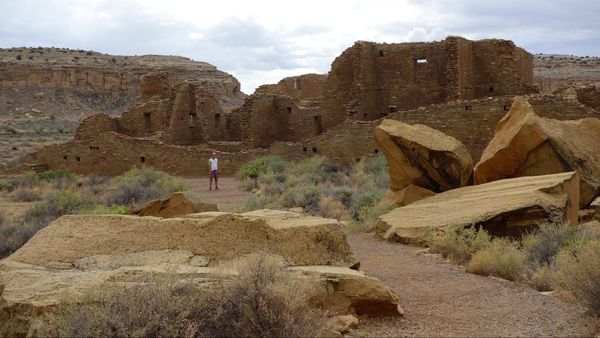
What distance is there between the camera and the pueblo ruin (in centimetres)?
2042

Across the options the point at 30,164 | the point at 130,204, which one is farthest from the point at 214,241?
the point at 30,164

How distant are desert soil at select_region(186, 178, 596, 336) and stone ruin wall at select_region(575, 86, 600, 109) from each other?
12.4 metres

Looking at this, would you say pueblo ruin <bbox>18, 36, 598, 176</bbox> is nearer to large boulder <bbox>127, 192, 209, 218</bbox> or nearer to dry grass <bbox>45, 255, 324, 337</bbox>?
large boulder <bbox>127, 192, 209, 218</bbox>

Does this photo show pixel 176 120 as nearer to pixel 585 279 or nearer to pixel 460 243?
pixel 460 243

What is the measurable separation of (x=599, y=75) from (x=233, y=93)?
39.3 m

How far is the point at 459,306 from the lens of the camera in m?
6.38

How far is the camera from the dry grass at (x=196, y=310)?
430 cm

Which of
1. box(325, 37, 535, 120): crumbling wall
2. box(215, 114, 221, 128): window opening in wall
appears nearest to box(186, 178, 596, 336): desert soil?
box(325, 37, 535, 120): crumbling wall

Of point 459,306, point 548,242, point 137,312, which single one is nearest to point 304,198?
point 548,242

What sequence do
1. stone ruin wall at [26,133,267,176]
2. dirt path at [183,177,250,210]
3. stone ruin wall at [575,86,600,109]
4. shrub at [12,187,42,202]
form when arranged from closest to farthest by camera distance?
dirt path at [183,177,250,210]
stone ruin wall at [575,86,600,109]
shrub at [12,187,42,202]
stone ruin wall at [26,133,267,176]

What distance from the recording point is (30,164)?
2667cm

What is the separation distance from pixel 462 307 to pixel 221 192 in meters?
14.5

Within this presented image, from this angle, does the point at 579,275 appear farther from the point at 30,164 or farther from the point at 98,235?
the point at 30,164

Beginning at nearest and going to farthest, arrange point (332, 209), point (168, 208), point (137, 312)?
point (137, 312) → point (168, 208) → point (332, 209)
